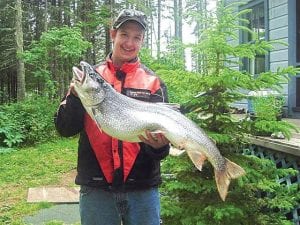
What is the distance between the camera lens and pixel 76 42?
493 inches

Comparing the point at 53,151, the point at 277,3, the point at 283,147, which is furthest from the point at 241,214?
the point at 53,151

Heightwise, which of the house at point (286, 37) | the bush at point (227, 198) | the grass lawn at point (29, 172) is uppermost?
the house at point (286, 37)

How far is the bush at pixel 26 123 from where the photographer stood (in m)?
11.0

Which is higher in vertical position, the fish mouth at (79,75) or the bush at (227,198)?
the fish mouth at (79,75)

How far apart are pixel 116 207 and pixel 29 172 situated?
626 centimetres

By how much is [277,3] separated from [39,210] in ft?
17.4

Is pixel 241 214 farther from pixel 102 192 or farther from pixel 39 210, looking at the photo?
pixel 39 210

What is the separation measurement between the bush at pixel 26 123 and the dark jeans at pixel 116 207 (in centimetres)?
903

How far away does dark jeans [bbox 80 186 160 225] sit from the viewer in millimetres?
2201

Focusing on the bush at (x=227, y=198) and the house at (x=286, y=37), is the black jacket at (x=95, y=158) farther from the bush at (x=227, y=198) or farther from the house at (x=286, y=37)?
the house at (x=286, y=37)

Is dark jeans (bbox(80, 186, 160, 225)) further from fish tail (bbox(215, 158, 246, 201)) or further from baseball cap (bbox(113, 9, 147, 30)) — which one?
baseball cap (bbox(113, 9, 147, 30))

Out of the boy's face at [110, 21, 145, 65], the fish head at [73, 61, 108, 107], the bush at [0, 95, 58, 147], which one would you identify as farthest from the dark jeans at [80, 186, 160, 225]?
the bush at [0, 95, 58, 147]

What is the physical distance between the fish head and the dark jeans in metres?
0.47

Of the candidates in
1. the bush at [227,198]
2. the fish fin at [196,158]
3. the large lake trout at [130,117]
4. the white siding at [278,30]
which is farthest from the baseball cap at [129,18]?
the white siding at [278,30]
